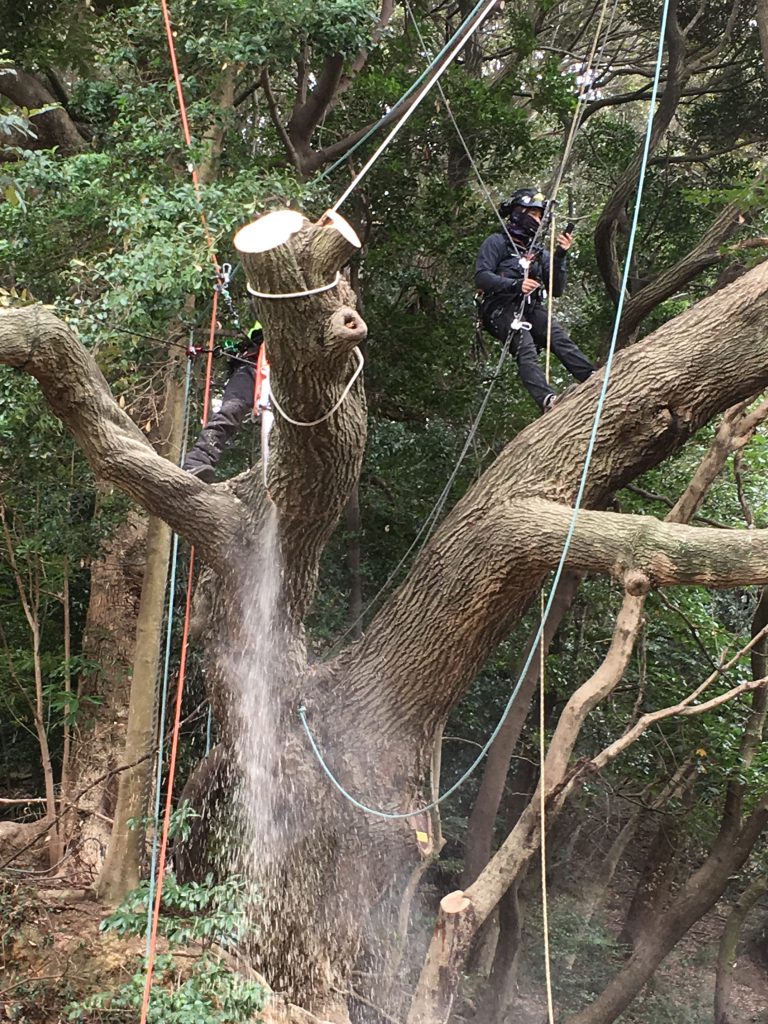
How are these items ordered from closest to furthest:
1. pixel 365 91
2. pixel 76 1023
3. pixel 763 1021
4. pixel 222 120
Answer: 1. pixel 76 1023
2. pixel 222 120
3. pixel 365 91
4. pixel 763 1021

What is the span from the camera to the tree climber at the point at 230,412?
4.52m

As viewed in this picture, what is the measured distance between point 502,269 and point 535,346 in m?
0.48

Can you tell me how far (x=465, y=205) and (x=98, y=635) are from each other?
15.1 ft

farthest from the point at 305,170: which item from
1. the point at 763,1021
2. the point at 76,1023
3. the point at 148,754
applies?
the point at 763,1021

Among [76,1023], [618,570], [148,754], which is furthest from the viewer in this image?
[148,754]

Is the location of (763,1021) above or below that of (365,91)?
below

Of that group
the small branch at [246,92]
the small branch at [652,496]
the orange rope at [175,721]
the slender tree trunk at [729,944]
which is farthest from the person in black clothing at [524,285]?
the slender tree trunk at [729,944]

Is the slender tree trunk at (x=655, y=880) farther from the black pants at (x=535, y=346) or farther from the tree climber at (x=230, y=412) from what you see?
the tree climber at (x=230, y=412)

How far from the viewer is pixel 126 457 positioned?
3.88 m

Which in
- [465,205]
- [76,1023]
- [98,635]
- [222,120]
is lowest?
[76,1023]

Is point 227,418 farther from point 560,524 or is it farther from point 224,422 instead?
point 560,524

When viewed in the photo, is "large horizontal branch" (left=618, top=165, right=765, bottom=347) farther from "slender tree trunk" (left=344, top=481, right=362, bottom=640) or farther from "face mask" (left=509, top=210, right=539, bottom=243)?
"slender tree trunk" (left=344, top=481, right=362, bottom=640)

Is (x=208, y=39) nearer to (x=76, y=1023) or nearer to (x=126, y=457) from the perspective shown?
(x=126, y=457)

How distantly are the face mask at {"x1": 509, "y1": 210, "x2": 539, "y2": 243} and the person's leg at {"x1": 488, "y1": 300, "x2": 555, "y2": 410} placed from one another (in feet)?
1.26
